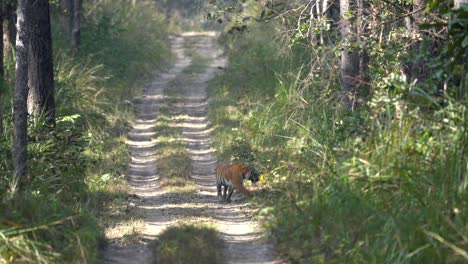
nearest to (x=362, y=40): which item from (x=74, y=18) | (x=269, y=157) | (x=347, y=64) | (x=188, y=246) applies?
(x=347, y=64)

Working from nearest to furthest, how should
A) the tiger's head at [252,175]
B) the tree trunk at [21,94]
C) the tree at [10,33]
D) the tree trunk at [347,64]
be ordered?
the tree trunk at [21,94] → the tiger's head at [252,175] → the tree trunk at [347,64] → the tree at [10,33]

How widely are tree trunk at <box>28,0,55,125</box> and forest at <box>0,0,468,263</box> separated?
0.03m

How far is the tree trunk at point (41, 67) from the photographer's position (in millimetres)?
16000

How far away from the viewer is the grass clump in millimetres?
9539

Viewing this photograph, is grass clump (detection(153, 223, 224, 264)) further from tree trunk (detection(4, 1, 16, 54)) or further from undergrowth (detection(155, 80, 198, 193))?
tree trunk (detection(4, 1, 16, 54))

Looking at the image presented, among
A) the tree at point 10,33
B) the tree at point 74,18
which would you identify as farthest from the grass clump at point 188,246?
the tree at point 74,18

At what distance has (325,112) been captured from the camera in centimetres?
1608

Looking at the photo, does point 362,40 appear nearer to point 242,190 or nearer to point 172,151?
point 242,190

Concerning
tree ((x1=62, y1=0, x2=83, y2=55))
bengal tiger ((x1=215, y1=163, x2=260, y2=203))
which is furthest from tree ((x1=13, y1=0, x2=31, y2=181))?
tree ((x1=62, y1=0, x2=83, y2=55))

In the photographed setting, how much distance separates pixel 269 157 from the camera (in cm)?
1586

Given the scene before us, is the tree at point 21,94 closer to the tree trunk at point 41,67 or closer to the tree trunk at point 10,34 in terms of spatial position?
the tree trunk at point 41,67

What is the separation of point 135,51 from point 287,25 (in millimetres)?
15478

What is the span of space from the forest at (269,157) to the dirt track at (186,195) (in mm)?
46

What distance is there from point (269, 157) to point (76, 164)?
3.47 meters
